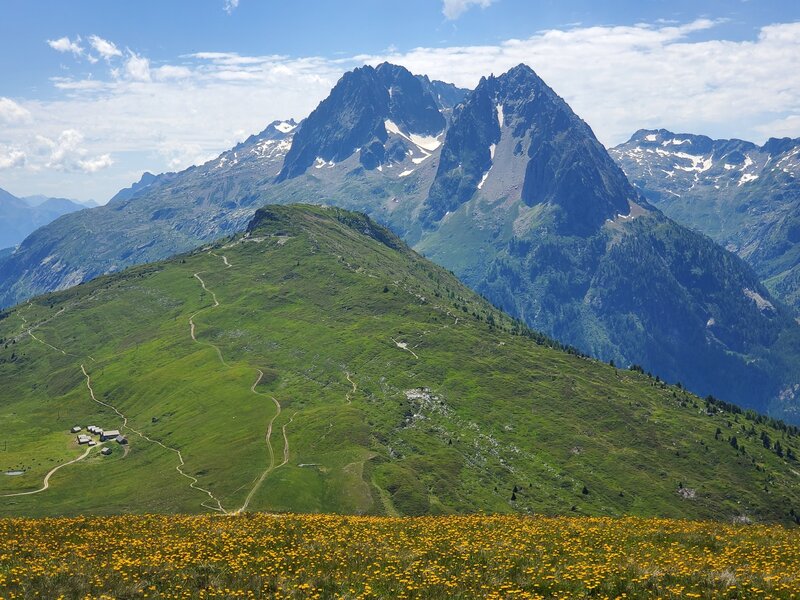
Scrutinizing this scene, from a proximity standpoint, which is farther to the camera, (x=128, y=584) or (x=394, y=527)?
(x=394, y=527)

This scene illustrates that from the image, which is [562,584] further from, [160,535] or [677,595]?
[160,535]

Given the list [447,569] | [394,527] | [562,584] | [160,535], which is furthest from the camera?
[394,527]

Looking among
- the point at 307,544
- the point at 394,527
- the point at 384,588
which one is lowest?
the point at 394,527

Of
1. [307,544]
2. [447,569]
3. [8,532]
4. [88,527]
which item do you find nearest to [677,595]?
[447,569]

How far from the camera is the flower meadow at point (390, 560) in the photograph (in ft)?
108

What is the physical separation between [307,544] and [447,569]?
418 inches

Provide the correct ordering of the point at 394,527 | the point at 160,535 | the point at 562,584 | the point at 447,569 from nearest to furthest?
the point at 562,584, the point at 447,569, the point at 160,535, the point at 394,527

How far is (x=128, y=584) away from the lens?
34.3m

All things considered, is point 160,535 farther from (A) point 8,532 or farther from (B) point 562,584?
(B) point 562,584

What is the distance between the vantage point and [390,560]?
37.8 meters

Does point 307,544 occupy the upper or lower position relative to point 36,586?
lower

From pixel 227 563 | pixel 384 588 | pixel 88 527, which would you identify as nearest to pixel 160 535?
pixel 88 527

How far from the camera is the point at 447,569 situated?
119ft

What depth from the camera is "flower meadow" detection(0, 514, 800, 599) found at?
32.8 m
